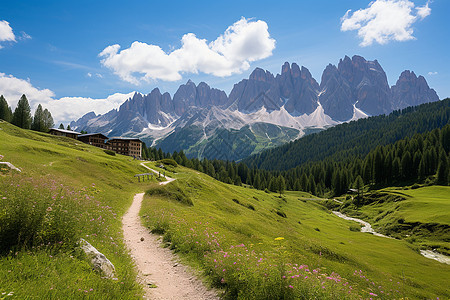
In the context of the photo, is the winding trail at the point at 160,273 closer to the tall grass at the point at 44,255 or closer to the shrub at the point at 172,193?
the tall grass at the point at 44,255

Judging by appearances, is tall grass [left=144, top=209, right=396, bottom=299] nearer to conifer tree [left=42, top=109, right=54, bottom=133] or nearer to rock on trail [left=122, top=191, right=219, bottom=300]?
rock on trail [left=122, top=191, right=219, bottom=300]

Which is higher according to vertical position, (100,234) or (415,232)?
(100,234)

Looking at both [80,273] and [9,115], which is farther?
[9,115]

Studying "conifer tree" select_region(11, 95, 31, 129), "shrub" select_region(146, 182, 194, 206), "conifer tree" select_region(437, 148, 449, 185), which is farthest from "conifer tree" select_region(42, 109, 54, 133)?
"conifer tree" select_region(437, 148, 449, 185)

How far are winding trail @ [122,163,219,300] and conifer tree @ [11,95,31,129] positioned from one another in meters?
135

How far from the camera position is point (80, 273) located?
8.19 metres

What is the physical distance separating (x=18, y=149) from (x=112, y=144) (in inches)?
4367

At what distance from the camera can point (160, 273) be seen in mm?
12320

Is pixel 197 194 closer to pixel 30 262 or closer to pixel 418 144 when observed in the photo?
pixel 30 262

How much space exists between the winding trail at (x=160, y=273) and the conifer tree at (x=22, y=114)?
444ft

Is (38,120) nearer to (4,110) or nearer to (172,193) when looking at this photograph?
(4,110)

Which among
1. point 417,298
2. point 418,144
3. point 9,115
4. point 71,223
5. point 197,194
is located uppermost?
point 418,144

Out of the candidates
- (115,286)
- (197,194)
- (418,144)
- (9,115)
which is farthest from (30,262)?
(418,144)

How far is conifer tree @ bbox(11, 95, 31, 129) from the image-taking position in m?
111
